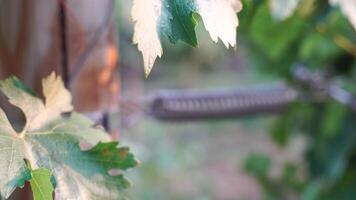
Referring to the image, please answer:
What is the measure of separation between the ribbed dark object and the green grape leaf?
56cm

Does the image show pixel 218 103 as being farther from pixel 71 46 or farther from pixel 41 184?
pixel 41 184

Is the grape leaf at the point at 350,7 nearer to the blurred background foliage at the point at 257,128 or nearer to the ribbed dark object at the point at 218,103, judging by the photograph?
the blurred background foliage at the point at 257,128

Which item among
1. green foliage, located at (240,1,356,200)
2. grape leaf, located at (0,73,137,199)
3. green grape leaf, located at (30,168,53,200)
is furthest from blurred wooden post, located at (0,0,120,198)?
green foliage, located at (240,1,356,200)

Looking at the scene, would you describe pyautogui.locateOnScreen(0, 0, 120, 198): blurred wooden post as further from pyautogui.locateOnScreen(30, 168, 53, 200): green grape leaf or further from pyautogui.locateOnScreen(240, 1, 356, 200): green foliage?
pyautogui.locateOnScreen(240, 1, 356, 200): green foliage

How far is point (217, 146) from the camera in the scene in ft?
11.7

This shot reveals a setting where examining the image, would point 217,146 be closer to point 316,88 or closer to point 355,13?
point 316,88

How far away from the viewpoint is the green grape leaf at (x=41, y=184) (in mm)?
495

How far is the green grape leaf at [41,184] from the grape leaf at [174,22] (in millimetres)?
117

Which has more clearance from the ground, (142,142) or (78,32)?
(142,142)

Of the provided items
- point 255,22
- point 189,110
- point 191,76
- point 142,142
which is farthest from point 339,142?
point 191,76

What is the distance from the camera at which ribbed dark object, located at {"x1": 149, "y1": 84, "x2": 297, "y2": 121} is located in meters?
1.06

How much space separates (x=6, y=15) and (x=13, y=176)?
261mm

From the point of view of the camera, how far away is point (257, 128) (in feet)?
12.3

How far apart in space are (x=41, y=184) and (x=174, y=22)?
171 mm
